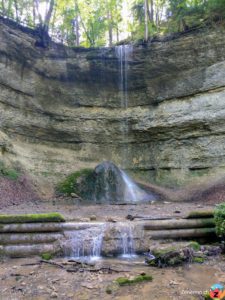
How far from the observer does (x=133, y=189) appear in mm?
16656

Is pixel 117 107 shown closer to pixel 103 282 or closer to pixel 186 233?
pixel 186 233

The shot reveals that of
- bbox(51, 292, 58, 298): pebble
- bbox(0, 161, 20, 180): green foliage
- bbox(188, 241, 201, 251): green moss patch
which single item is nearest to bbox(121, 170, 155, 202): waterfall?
bbox(0, 161, 20, 180): green foliage

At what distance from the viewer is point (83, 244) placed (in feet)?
22.5

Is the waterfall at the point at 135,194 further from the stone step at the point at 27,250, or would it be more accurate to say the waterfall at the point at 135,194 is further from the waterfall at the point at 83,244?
the stone step at the point at 27,250

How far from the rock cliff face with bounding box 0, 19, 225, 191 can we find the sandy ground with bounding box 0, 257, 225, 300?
36.4 feet

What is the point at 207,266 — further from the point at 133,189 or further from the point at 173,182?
the point at 173,182

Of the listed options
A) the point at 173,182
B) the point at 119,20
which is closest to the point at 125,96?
the point at 173,182

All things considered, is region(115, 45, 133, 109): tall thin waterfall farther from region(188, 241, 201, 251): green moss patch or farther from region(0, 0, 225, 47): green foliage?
region(188, 241, 201, 251): green moss patch

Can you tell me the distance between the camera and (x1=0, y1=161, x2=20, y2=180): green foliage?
15.0m

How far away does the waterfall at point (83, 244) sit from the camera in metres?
6.79

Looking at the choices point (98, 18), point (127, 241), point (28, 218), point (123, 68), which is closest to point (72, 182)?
point (123, 68)

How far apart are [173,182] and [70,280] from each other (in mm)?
13309

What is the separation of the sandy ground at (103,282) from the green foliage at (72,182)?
411 inches

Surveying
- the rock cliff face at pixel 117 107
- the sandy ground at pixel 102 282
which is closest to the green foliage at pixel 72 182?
the rock cliff face at pixel 117 107
